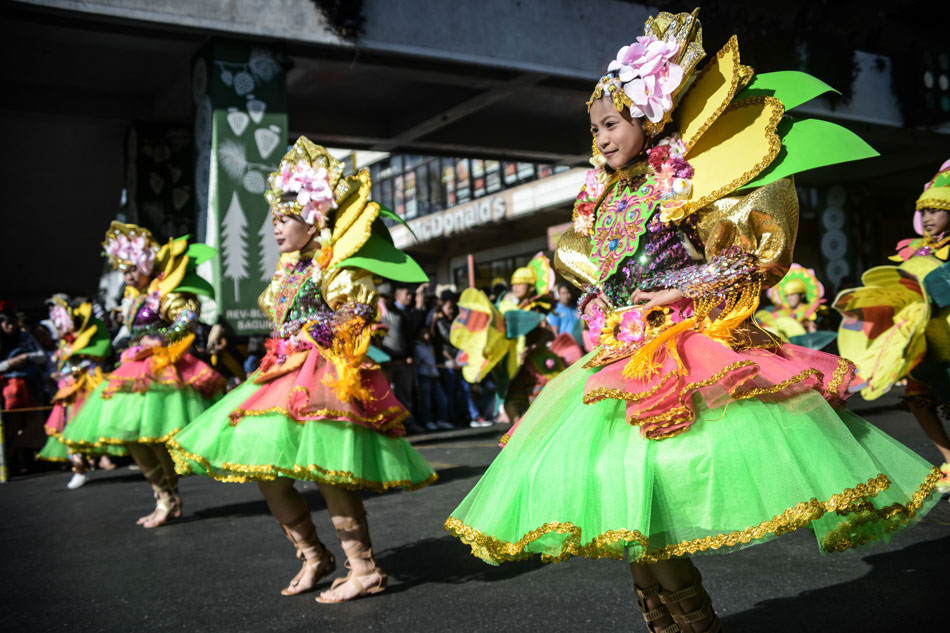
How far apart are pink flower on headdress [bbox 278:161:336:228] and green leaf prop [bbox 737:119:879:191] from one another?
8.16ft

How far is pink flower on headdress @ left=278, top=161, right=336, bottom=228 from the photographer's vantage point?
4547mm

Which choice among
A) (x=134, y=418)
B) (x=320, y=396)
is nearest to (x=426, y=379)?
(x=134, y=418)

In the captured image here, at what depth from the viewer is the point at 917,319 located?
218 inches

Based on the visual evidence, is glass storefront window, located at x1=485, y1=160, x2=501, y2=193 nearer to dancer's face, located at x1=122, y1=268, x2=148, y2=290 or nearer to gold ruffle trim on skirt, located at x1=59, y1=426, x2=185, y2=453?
dancer's face, located at x1=122, y1=268, x2=148, y2=290

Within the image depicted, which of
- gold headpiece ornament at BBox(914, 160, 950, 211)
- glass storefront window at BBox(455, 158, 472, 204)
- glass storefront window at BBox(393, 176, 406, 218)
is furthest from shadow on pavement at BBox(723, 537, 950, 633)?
glass storefront window at BBox(393, 176, 406, 218)

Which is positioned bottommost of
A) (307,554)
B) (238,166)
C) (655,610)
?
(307,554)

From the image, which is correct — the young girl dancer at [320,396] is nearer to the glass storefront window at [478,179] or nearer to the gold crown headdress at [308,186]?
the gold crown headdress at [308,186]

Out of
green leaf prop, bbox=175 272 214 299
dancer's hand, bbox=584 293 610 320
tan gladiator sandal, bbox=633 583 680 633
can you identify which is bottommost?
tan gladiator sandal, bbox=633 583 680 633

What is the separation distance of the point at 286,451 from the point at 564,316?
7.22 m

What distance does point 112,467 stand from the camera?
11.3 metres

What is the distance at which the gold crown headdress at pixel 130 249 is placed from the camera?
696cm

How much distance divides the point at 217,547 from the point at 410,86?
1042 cm

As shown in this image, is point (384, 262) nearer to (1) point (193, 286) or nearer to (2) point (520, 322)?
(1) point (193, 286)

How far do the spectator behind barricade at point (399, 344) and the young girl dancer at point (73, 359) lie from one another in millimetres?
3710
